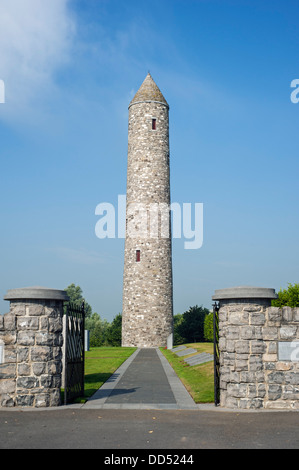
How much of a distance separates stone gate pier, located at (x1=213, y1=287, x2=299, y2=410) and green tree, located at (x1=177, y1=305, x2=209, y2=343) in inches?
1237

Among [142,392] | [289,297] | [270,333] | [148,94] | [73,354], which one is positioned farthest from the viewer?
[148,94]

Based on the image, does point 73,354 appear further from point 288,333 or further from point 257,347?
point 288,333

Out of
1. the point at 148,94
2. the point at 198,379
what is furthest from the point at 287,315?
the point at 148,94

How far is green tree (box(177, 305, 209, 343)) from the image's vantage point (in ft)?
142

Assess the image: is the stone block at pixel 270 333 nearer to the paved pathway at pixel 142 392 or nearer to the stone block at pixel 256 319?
the stone block at pixel 256 319

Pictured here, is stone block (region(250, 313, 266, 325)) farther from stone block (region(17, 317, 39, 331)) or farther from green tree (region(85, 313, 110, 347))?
green tree (region(85, 313, 110, 347))

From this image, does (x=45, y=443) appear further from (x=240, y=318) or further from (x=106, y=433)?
(x=240, y=318)

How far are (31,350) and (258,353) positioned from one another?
5270 millimetres

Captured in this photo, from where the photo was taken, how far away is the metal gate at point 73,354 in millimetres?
12062

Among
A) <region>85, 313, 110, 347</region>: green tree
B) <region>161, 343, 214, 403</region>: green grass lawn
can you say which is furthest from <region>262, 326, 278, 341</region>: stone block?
<region>85, 313, 110, 347</region>: green tree

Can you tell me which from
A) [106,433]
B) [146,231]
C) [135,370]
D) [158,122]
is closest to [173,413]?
[106,433]

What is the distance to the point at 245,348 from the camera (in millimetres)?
11711

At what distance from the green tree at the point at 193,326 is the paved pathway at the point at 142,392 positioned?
23.2m

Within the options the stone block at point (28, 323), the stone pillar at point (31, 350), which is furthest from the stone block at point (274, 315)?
the stone block at point (28, 323)
